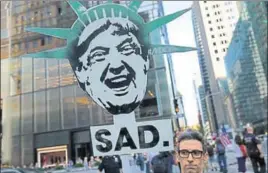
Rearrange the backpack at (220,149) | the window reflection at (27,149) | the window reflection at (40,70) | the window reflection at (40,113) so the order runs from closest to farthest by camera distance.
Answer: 1. the window reflection at (40,70)
2. the backpack at (220,149)
3. the window reflection at (40,113)
4. the window reflection at (27,149)

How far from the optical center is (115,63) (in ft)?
15.3

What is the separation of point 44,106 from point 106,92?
19277 mm

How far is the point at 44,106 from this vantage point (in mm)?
22922

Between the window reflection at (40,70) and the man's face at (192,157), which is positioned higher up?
the window reflection at (40,70)

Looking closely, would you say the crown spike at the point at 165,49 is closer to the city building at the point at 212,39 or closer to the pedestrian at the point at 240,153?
the city building at the point at 212,39

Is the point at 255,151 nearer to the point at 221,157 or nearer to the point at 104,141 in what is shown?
the point at 221,157

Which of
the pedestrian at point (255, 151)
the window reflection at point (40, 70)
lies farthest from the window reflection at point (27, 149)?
the pedestrian at point (255, 151)

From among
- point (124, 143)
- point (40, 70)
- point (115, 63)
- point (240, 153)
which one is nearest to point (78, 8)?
point (115, 63)

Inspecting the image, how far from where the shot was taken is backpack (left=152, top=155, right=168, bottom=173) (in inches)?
265

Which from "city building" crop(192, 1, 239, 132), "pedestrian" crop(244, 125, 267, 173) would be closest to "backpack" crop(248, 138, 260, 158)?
"pedestrian" crop(244, 125, 267, 173)

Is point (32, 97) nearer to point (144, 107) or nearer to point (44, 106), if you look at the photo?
point (44, 106)

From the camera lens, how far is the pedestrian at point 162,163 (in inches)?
264

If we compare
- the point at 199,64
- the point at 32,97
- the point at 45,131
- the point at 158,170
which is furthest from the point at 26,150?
the point at 199,64

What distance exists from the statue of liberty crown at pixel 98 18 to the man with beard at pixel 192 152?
2.64 m
